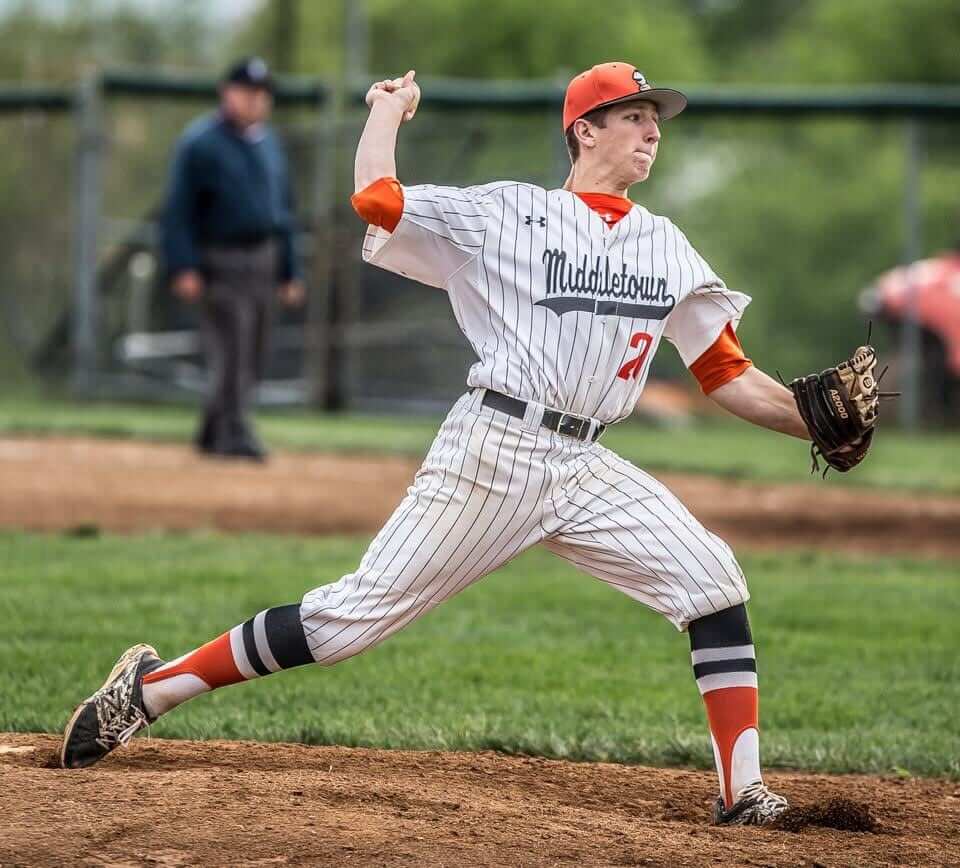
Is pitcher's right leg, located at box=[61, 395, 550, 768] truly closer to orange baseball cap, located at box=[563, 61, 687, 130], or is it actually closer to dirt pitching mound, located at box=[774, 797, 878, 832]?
orange baseball cap, located at box=[563, 61, 687, 130]

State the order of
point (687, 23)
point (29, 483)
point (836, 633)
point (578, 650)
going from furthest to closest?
point (687, 23) < point (29, 483) < point (836, 633) < point (578, 650)

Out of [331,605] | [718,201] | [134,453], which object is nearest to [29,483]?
[134,453]

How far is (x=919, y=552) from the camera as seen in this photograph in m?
8.91

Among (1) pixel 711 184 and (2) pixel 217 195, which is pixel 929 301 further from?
(2) pixel 217 195

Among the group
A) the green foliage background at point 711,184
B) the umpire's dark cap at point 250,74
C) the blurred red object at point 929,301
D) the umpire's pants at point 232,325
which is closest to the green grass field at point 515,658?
the umpire's pants at point 232,325

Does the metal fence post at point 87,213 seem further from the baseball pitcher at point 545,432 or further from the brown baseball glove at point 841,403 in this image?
the brown baseball glove at point 841,403

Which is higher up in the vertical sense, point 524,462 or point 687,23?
point 687,23

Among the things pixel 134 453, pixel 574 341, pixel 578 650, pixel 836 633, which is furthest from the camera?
pixel 134 453

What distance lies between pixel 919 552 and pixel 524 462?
5416 millimetres

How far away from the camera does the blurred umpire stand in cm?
1061

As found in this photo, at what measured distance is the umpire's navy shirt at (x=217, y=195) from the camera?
34.7ft

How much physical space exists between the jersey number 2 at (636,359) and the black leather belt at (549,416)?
0.49 feet

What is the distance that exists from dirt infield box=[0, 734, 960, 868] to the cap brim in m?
1.71

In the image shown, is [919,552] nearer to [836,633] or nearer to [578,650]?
[836,633]
